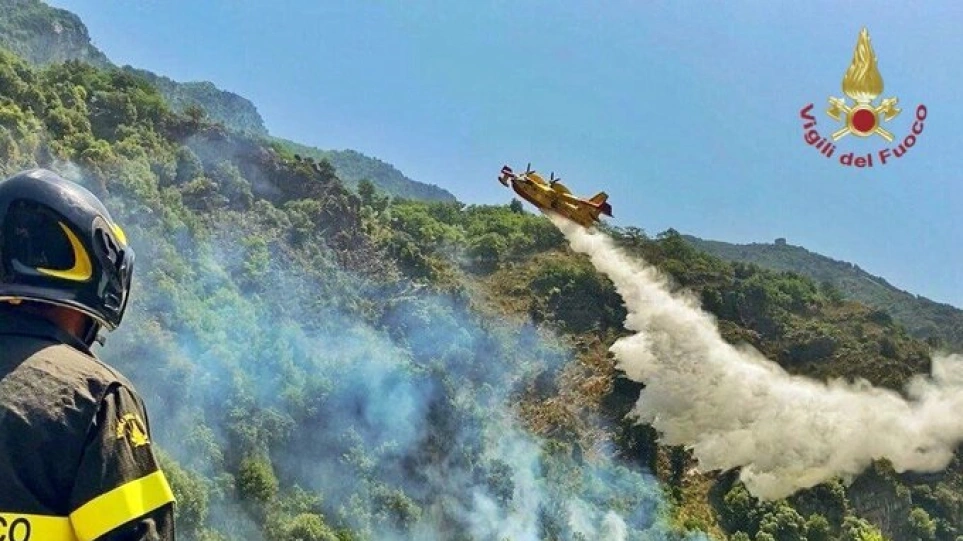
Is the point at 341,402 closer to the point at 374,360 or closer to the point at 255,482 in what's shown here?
the point at 374,360

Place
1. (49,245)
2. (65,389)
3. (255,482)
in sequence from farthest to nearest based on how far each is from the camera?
(255,482) < (49,245) < (65,389)

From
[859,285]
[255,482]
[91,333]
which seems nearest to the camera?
[91,333]

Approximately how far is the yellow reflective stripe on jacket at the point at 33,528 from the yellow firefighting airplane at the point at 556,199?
36.8 m

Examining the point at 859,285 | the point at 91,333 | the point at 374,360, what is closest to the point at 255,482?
the point at 374,360

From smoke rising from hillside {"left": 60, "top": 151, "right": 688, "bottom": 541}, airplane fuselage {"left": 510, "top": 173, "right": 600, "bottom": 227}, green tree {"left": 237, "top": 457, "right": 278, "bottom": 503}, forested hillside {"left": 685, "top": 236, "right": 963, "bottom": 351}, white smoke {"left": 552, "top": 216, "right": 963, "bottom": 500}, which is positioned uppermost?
forested hillside {"left": 685, "top": 236, "right": 963, "bottom": 351}

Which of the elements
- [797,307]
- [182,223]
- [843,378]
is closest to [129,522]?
[182,223]

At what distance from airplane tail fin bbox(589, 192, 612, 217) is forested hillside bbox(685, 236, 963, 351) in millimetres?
37125

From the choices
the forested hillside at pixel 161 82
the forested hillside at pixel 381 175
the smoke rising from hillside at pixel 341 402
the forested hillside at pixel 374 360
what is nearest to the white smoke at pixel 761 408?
the forested hillside at pixel 374 360

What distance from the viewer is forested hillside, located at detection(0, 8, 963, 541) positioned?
3250 centimetres

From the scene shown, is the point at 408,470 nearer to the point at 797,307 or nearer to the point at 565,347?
the point at 565,347

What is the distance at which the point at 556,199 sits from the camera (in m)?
39.1

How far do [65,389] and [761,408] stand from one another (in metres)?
49.2

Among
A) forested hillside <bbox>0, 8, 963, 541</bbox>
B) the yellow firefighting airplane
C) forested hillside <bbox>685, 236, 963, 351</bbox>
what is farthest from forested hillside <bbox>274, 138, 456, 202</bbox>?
the yellow firefighting airplane

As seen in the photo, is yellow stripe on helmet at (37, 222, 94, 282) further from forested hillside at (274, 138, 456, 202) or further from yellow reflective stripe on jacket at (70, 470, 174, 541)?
forested hillside at (274, 138, 456, 202)
